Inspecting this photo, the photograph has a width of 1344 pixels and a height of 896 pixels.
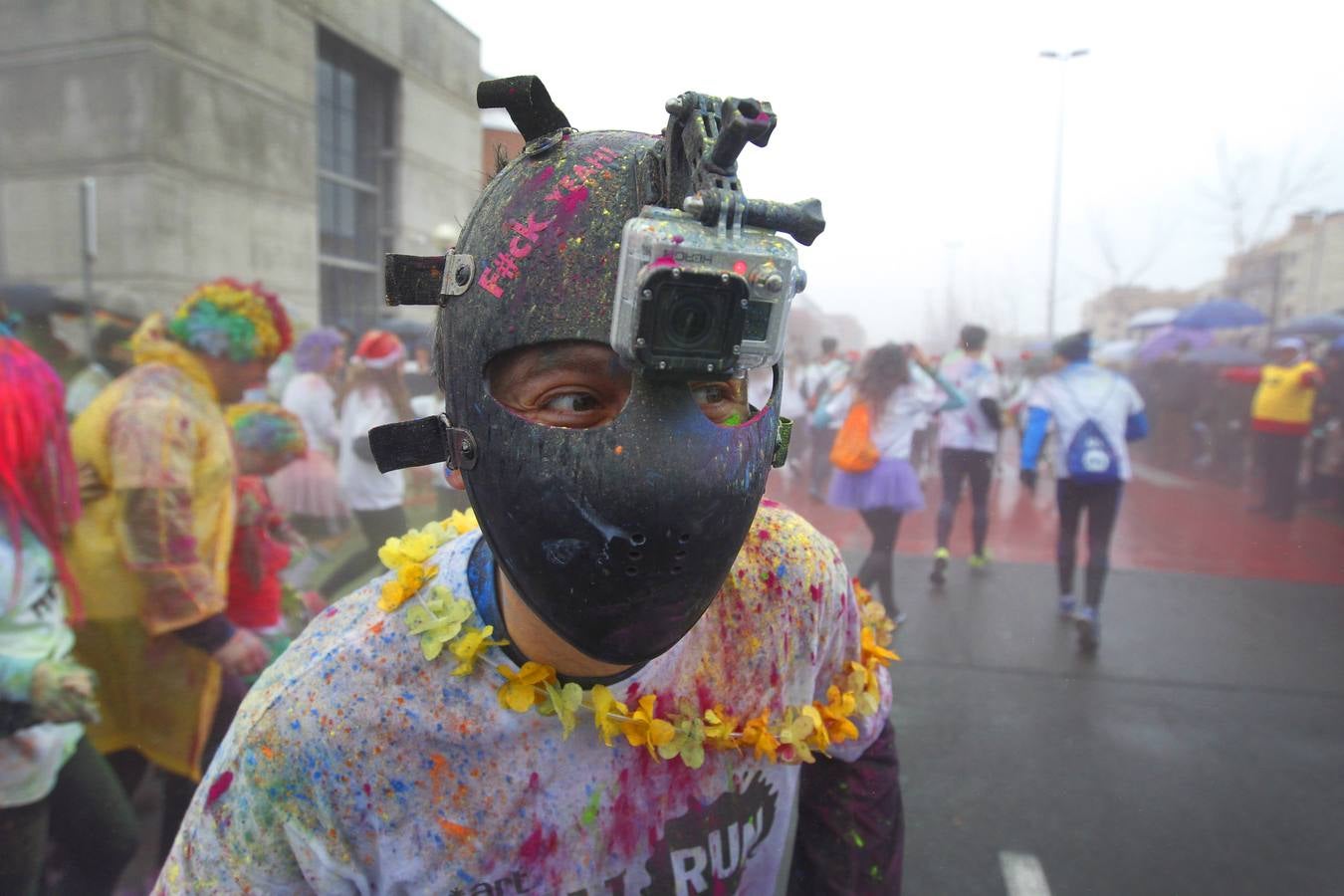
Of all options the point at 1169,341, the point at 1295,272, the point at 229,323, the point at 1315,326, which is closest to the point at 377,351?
the point at 229,323

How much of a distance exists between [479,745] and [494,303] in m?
0.62

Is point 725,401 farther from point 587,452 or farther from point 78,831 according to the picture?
point 78,831

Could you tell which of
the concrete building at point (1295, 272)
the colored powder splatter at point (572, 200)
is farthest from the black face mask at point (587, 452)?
the concrete building at point (1295, 272)

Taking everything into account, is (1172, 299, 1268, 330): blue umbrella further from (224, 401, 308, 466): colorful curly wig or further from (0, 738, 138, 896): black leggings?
(0, 738, 138, 896): black leggings

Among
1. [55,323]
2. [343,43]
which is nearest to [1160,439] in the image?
[343,43]

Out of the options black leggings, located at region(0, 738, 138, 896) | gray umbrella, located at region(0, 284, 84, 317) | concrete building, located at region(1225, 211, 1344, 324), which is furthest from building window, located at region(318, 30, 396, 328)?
concrete building, located at region(1225, 211, 1344, 324)

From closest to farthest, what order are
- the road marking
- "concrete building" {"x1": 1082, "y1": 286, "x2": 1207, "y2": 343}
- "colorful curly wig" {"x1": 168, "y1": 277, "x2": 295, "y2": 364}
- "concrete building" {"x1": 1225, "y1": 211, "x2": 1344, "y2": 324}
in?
the road marking, "colorful curly wig" {"x1": 168, "y1": 277, "x2": 295, "y2": 364}, "concrete building" {"x1": 1225, "y1": 211, "x2": 1344, "y2": 324}, "concrete building" {"x1": 1082, "y1": 286, "x2": 1207, "y2": 343}

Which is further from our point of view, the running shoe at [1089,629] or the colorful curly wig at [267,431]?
the running shoe at [1089,629]

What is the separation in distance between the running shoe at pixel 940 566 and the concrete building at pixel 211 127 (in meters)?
4.16

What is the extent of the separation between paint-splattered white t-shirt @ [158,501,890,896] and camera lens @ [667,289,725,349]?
0.57 metres

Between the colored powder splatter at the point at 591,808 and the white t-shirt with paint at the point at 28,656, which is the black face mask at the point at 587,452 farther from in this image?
the white t-shirt with paint at the point at 28,656

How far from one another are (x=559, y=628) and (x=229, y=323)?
2.75 m

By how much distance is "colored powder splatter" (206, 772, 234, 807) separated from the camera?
112 cm

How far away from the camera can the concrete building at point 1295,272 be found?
7.91 metres
